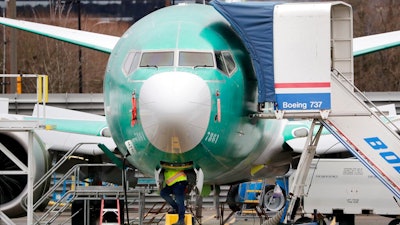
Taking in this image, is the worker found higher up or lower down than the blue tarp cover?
lower down

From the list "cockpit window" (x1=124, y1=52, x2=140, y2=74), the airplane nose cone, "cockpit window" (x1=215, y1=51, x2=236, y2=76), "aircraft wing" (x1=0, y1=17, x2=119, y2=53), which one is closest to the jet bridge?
"cockpit window" (x1=215, y1=51, x2=236, y2=76)

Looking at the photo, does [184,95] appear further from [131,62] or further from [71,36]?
[71,36]

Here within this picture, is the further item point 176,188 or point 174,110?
point 176,188

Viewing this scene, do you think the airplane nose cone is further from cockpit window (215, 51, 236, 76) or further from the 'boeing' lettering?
the 'boeing' lettering

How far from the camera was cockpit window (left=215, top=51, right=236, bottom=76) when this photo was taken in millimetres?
17234

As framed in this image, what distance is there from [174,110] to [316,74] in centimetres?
256

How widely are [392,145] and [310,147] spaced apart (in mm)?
1344

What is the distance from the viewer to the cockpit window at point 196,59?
1684cm

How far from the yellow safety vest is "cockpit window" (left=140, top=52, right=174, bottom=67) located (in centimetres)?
171

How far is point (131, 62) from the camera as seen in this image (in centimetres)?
1738

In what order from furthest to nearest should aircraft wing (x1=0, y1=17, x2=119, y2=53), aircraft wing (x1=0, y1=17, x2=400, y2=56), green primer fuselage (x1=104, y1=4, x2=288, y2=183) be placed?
aircraft wing (x1=0, y1=17, x2=119, y2=53) → aircraft wing (x1=0, y1=17, x2=400, y2=56) → green primer fuselage (x1=104, y1=4, x2=288, y2=183)

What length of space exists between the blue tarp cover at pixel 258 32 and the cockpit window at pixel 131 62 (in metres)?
1.54

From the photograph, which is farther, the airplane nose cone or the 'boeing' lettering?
the 'boeing' lettering

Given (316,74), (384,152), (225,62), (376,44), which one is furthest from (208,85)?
(376,44)
